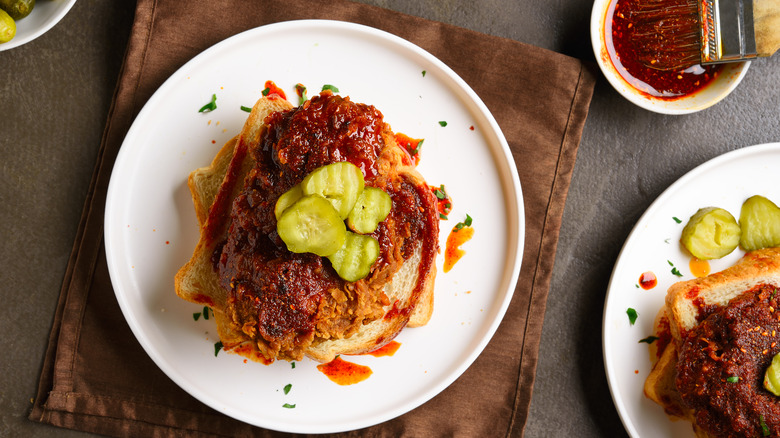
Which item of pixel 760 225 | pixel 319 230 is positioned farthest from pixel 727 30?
pixel 319 230

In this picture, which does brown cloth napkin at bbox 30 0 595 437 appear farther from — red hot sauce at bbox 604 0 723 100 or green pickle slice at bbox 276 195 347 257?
green pickle slice at bbox 276 195 347 257

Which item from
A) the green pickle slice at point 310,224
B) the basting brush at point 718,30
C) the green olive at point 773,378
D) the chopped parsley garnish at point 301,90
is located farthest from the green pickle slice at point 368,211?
the green olive at point 773,378

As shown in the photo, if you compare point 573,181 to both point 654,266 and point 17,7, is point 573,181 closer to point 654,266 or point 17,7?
point 654,266

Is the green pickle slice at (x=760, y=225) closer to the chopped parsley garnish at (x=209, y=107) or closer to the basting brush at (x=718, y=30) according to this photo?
the basting brush at (x=718, y=30)

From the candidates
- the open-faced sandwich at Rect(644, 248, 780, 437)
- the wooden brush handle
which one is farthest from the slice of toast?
the wooden brush handle

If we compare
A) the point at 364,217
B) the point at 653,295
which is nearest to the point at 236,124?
the point at 364,217

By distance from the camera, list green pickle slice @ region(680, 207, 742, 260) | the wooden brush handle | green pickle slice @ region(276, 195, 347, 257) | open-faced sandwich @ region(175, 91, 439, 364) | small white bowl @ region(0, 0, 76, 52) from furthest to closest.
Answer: green pickle slice @ region(680, 207, 742, 260)
the wooden brush handle
small white bowl @ region(0, 0, 76, 52)
open-faced sandwich @ region(175, 91, 439, 364)
green pickle slice @ region(276, 195, 347, 257)

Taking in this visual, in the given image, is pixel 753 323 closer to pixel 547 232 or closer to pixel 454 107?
pixel 547 232
